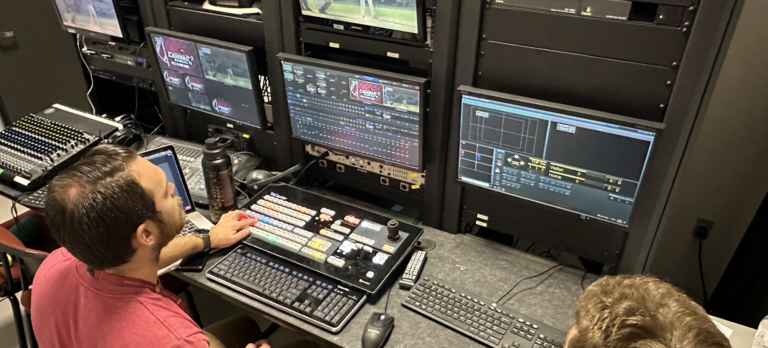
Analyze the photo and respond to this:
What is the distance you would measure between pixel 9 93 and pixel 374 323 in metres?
3.11

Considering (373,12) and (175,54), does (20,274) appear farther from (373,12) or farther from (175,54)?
(373,12)

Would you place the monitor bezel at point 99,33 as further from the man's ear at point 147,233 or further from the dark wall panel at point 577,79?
the dark wall panel at point 577,79

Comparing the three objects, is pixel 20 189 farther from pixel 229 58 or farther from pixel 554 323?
pixel 554 323

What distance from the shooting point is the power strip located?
5.59ft

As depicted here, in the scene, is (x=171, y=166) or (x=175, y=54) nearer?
(x=171, y=166)

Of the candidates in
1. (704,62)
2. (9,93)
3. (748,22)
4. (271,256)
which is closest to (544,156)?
(704,62)

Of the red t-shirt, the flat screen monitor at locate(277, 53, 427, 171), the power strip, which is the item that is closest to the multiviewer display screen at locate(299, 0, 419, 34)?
the flat screen monitor at locate(277, 53, 427, 171)

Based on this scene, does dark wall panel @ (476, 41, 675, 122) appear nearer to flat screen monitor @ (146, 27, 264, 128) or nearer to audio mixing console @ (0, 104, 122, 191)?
flat screen monitor @ (146, 27, 264, 128)

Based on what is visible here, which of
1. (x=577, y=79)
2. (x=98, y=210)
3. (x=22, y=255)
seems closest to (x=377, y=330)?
(x=98, y=210)

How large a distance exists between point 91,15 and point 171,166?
979 millimetres

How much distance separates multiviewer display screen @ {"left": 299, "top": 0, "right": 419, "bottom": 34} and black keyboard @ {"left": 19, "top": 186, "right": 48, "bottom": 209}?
49.0 inches

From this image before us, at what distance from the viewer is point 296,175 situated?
6.18 ft

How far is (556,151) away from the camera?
1.32 meters

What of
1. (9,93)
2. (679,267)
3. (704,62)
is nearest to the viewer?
(704,62)
